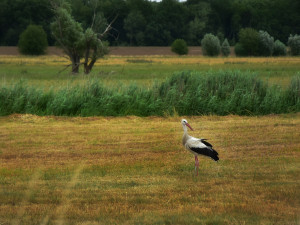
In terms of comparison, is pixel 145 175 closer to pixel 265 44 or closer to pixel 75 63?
pixel 75 63

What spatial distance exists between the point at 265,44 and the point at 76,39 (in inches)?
1704

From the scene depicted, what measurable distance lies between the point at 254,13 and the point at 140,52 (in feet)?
94.2

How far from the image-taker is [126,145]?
41.4 ft

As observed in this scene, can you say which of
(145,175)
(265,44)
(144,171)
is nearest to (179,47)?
(265,44)

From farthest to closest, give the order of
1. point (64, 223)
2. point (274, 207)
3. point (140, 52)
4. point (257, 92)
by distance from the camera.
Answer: point (140, 52), point (257, 92), point (274, 207), point (64, 223)

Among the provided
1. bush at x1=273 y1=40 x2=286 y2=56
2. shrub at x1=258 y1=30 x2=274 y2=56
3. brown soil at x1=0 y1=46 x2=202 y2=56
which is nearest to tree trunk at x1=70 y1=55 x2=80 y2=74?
shrub at x1=258 y1=30 x2=274 y2=56

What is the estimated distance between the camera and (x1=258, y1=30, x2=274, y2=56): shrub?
78.3 meters

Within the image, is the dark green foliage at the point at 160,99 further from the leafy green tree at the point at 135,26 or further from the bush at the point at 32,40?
the leafy green tree at the point at 135,26

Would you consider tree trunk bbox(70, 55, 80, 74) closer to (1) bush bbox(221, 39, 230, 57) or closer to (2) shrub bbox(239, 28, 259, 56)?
(2) shrub bbox(239, 28, 259, 56)

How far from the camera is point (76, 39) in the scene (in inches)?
1720

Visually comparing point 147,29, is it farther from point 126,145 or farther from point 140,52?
point 126,145

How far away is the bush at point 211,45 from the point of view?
85.7m

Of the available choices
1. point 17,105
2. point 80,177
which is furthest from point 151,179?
point 17,105

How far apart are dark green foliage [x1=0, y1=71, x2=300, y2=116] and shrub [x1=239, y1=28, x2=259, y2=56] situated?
61.3 metres
